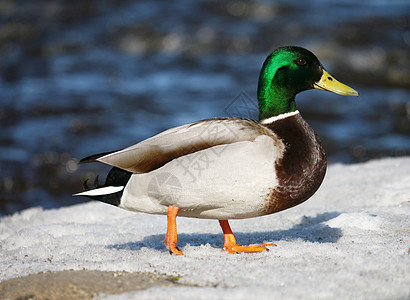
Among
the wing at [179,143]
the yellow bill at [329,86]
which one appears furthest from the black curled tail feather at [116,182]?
the yellow bill at [329,86]

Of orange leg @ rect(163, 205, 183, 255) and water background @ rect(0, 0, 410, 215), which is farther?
water background @ rect(0, 0, 410, 215)

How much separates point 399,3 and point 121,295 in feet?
48.7

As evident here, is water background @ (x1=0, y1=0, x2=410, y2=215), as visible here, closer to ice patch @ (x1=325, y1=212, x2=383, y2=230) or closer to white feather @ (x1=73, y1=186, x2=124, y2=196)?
white feather @ (x1=73, y1=186, x2=124, y2=196)

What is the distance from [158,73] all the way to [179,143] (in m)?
9.65

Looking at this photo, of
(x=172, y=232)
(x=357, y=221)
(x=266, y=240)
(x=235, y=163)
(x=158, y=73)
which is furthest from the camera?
(x=158, y=73)

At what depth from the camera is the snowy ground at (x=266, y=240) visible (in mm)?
2885

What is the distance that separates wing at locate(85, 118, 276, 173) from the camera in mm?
3508

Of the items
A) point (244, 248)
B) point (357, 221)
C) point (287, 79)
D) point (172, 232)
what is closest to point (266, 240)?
point (244, 248)

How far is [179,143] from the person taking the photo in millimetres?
3553

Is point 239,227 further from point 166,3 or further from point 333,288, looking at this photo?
point 166,3

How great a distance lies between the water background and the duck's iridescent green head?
481 cm

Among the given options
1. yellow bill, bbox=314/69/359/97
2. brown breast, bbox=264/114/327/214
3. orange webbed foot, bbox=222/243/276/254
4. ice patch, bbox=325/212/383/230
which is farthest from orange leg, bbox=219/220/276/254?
yellow bill, bbox=314/69/359/97

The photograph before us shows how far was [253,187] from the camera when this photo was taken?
11.1 ft

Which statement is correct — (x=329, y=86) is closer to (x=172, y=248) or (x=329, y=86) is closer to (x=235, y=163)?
(x=235, y=163)
